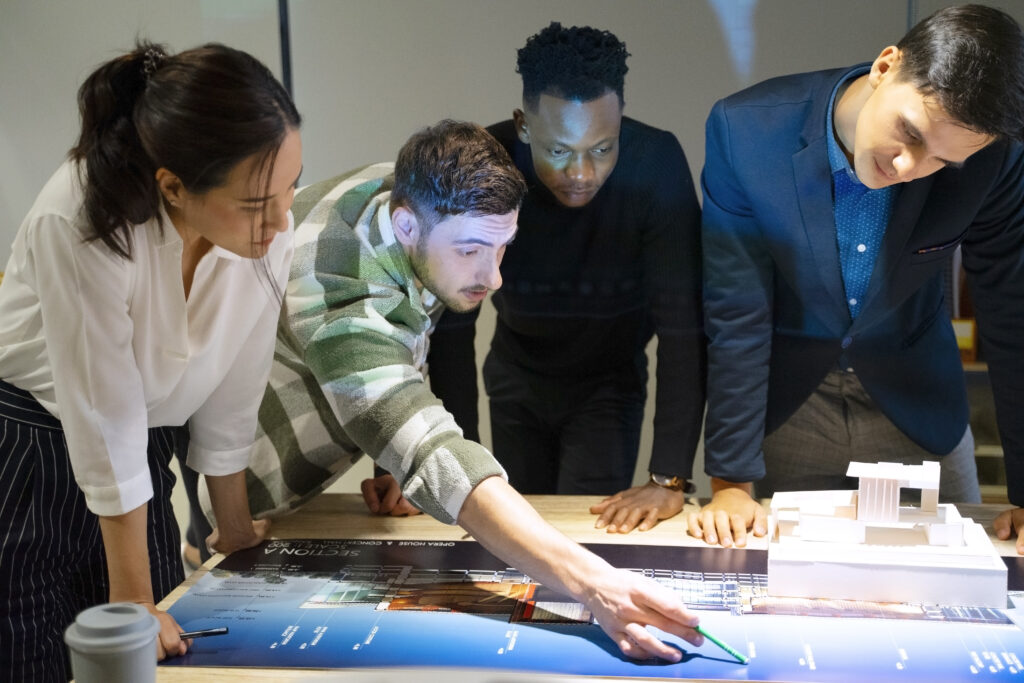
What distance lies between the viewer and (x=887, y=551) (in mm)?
1331

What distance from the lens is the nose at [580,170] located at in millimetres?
1561

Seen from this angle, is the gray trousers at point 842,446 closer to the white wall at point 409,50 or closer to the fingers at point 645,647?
the white wall at point 409,50

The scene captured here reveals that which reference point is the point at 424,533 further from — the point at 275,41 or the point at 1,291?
the point at 275,41

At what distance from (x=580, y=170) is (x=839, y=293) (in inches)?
17.3

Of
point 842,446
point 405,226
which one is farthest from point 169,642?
point 842,446

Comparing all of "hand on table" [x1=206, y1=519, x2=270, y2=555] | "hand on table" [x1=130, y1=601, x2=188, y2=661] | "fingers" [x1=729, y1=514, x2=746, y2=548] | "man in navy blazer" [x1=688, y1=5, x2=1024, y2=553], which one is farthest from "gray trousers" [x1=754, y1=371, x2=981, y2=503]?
"hand on table" [x1=130, y1=601, x2=188, y2=661]

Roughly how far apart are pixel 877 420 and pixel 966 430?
16 centimetres

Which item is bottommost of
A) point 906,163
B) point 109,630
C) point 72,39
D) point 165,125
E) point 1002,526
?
point 1002,526

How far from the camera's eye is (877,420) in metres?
1.70

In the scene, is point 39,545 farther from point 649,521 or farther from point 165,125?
point 649,521

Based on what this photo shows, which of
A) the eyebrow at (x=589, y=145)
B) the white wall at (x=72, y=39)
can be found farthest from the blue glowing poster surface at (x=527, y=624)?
the white wall at (x=72, y=39)

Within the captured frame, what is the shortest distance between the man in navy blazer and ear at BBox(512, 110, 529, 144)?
0.29 metres

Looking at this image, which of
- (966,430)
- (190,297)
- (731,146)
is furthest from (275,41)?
(966,430)

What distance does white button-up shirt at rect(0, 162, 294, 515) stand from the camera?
113 cm
